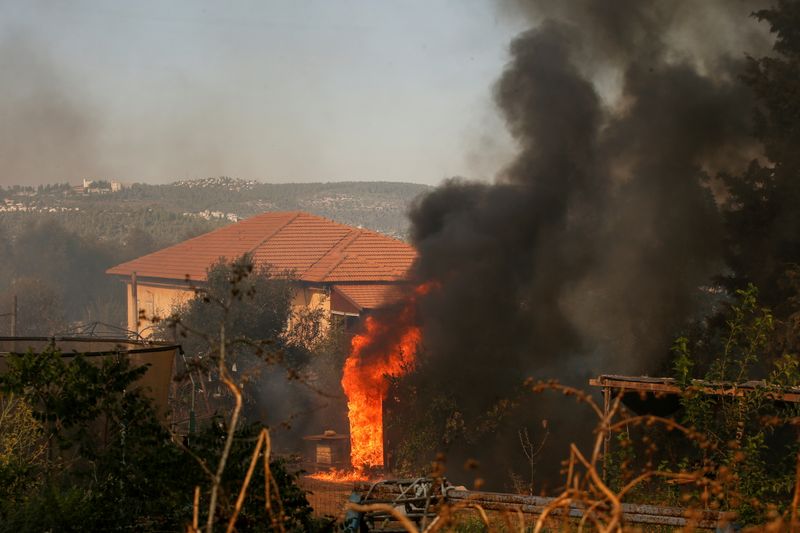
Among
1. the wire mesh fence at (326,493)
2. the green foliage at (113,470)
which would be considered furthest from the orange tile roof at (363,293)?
the green foliage at (113,470)

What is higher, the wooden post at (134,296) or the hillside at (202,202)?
the hillside at (202,202)

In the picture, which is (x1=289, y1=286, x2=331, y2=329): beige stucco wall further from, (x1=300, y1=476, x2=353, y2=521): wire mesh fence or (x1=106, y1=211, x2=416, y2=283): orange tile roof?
(x1=300, y1=476, x2=353, y2=521): wire mesh fence

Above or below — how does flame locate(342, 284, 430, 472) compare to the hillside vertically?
below

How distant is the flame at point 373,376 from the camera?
90.7 ft

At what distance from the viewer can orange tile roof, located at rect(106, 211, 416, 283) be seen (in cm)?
5484

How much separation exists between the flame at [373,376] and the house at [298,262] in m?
18.8

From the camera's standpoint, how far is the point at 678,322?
34.8 metres

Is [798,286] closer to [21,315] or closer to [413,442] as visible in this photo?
[413,442]

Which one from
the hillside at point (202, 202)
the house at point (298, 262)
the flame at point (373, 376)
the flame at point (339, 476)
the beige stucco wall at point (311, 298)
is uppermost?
the hillside at point (202, 202)

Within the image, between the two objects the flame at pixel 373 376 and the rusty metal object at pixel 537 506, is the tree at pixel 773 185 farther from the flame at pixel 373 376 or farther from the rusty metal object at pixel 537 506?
the rusty metal object at pixel 537 506

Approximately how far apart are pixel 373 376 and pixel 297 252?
3327 cm

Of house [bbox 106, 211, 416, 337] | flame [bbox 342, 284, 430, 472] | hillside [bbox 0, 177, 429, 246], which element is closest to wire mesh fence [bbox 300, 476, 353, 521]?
flame [bbox 342, 284, 430, 472]

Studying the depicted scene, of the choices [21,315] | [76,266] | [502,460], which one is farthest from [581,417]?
[76,266]

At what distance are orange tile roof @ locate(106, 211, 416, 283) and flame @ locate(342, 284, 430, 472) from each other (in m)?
22.2
